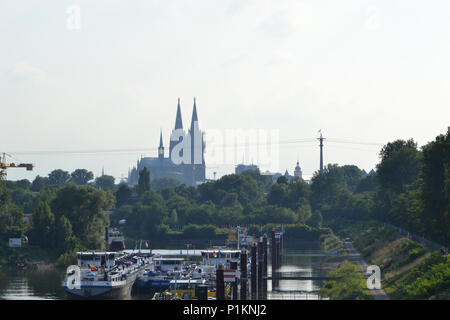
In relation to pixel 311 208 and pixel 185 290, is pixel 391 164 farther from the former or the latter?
pixel 185 290

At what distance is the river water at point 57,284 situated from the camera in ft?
228

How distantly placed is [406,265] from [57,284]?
1532 inches

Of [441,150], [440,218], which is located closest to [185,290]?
[440,218]

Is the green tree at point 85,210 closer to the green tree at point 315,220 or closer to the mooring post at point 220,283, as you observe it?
the green tree at point 315,220

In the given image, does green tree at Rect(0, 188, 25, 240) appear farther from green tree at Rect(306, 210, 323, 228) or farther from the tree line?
green tree at Rect(306, 210, 323, 228)

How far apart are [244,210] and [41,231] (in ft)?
253

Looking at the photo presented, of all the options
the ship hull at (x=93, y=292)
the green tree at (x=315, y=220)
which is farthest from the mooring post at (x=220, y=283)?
the green tree at (x=315, y=220)

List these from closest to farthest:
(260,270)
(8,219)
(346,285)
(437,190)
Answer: (346,285) < (260,270) < (437,190) < (8,219)

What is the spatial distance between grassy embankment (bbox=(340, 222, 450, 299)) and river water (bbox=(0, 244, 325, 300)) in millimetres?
7261

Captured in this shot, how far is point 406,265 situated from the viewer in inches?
2798

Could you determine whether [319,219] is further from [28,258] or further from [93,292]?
[93,292]

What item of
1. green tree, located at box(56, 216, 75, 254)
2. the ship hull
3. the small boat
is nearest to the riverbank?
green tree, located at box(56, 216, 75, 254)

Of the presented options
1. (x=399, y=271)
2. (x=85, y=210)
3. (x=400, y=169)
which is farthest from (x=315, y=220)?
(x=399, y=271)
